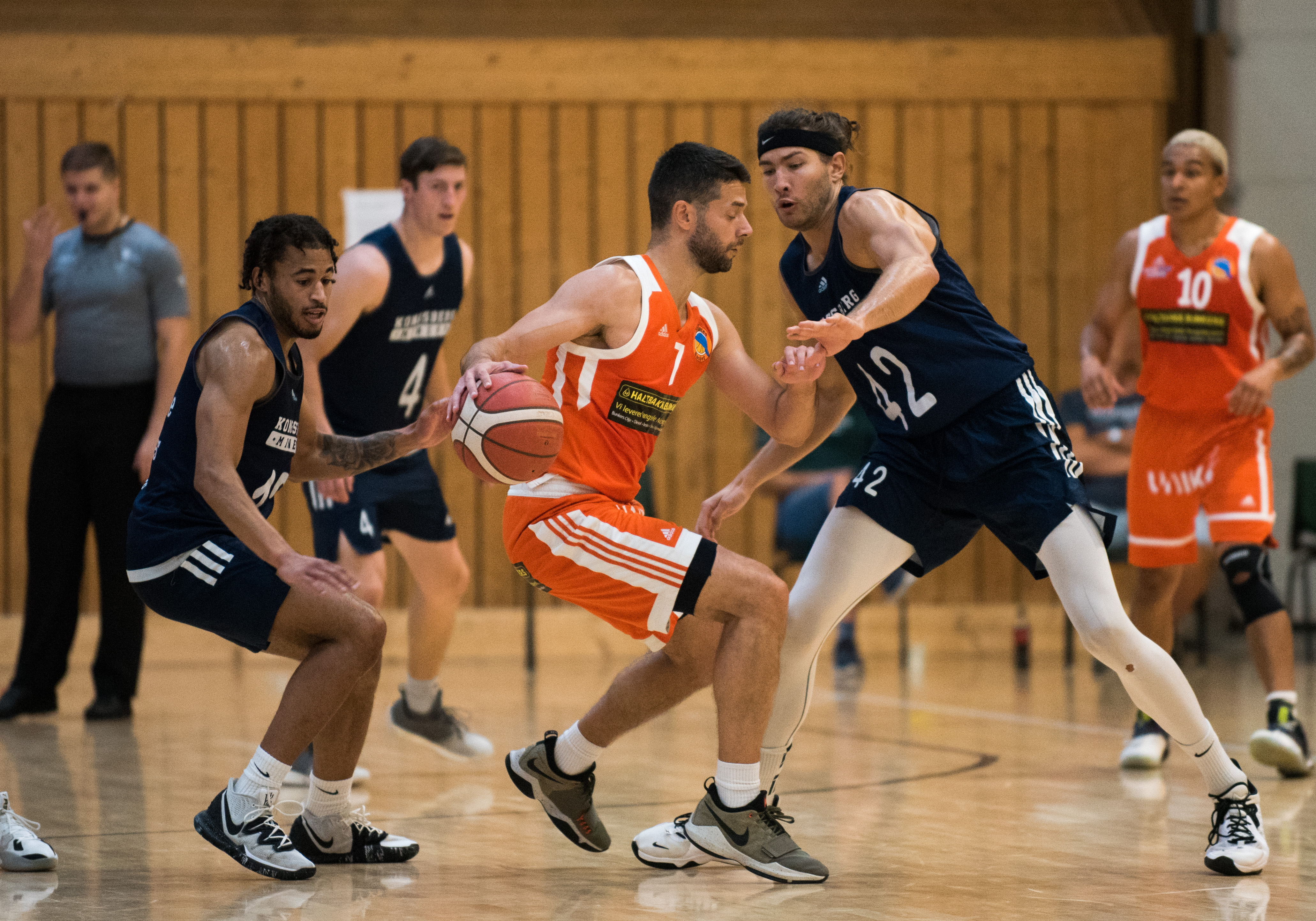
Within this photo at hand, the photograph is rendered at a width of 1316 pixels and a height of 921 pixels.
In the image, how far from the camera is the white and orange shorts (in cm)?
392

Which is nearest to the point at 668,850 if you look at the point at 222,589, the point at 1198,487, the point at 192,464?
the point at 222,589

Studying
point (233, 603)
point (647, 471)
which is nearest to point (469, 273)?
point (233, 603)

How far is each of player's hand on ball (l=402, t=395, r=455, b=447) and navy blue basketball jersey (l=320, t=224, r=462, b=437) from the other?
143 cm

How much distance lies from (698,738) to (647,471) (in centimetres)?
331

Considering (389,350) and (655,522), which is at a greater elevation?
(389,350)

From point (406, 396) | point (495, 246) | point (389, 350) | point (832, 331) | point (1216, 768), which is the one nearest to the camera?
point (832, 331)

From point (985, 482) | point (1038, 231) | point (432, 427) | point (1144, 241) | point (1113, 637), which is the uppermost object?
point (1038, 231)

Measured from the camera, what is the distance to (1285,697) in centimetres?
565

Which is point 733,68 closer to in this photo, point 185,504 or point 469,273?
point 469,273

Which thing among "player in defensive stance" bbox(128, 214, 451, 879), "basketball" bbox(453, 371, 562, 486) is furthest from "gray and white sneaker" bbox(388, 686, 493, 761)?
"basketball" bbox(453, 371, 562, 486)

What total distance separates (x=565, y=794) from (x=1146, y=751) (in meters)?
2.50

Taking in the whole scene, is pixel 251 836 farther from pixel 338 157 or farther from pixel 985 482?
pixel 338 157

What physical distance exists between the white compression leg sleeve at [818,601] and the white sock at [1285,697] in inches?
82.6

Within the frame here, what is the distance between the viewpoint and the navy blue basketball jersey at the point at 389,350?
5.72 m
